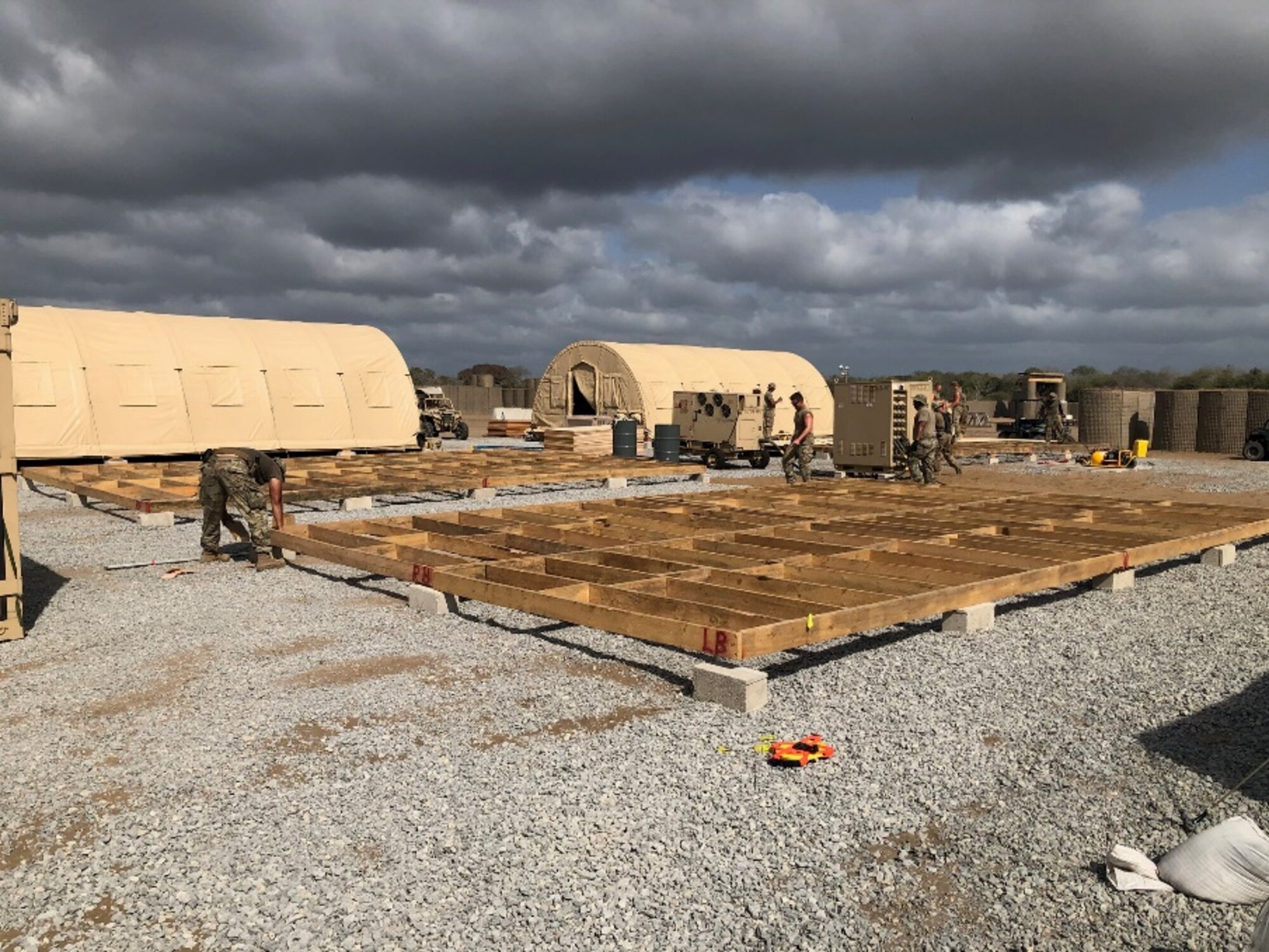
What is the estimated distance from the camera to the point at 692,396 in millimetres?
23656

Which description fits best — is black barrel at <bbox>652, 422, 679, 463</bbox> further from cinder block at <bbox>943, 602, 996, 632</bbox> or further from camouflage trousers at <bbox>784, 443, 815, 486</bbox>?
cinder block at <bbox>943, 602, 996, 632</bbox>

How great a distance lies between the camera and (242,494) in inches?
381

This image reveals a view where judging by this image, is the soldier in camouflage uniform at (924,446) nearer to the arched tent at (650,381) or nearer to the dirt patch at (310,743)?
the arched tent at (650,381)

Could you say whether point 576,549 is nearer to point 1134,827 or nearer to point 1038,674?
point 1038,674

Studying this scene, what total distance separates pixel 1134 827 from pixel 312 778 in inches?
138

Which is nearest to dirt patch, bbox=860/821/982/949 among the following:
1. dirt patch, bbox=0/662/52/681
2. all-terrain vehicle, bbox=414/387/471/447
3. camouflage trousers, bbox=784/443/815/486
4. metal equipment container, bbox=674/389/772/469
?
dirt patch, bbox=0/662/52/681

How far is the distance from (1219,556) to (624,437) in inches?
586

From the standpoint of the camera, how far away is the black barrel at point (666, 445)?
21938 mm

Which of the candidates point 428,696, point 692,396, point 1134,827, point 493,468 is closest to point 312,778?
point 428,696

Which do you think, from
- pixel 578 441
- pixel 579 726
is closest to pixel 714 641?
pixel 579 726

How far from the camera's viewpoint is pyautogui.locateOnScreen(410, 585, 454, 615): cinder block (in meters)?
7.54

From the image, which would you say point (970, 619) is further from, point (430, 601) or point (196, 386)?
point (196, 386)

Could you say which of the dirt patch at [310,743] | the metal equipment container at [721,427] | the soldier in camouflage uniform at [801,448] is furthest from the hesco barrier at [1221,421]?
the dirt patch at [310,743]

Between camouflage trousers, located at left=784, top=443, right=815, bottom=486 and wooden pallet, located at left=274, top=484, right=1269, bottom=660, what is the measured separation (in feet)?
12.6
